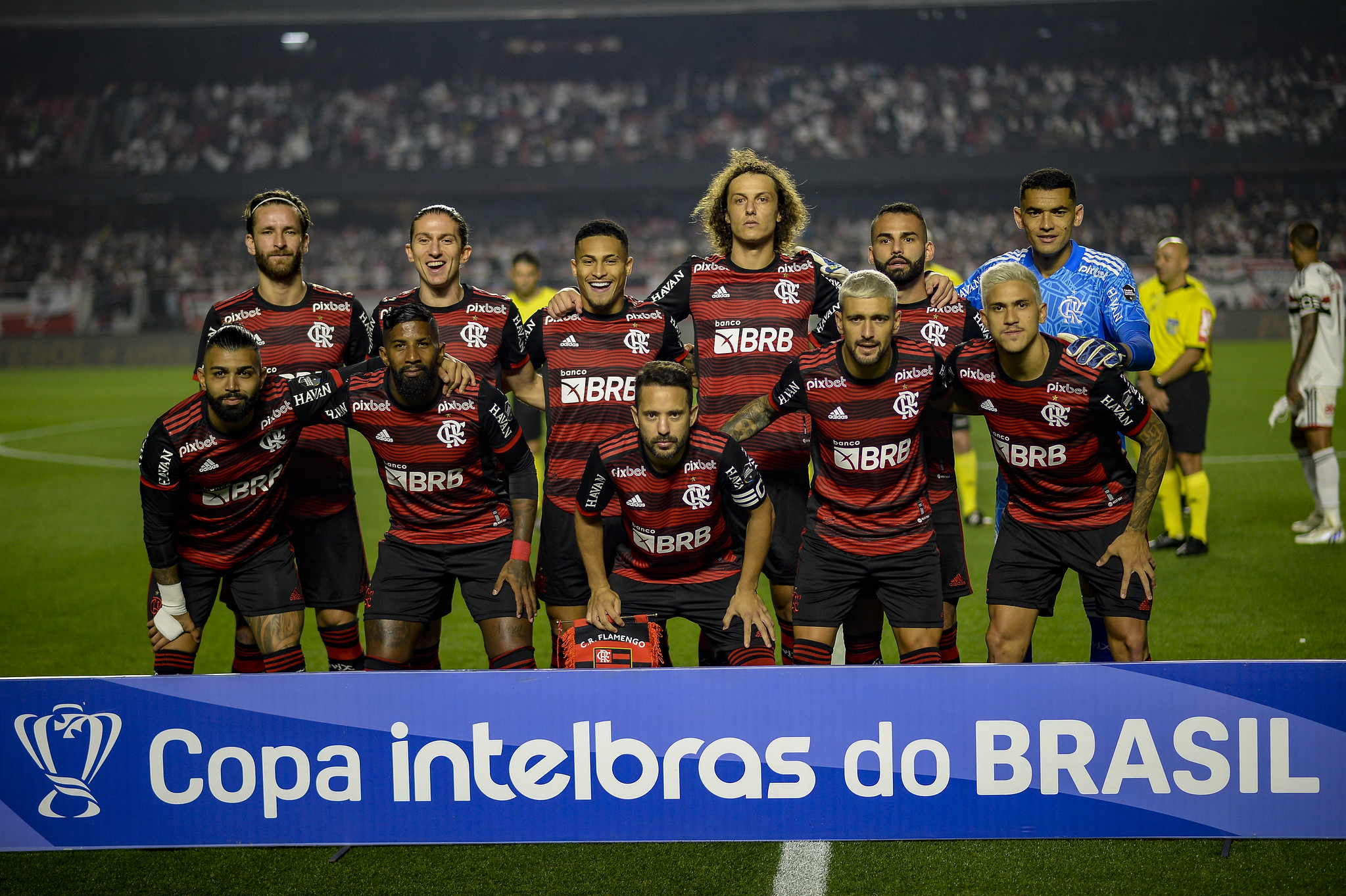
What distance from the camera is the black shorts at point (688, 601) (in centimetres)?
418

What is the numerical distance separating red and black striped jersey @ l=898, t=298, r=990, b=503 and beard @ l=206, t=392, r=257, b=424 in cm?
246

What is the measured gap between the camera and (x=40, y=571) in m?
8.06

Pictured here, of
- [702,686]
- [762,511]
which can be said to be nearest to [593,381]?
[762,511]

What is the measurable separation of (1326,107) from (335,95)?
28.9m

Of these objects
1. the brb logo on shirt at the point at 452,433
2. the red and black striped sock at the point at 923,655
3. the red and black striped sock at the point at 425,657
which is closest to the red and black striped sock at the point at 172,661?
the red and black striped sock at the point at 425,657

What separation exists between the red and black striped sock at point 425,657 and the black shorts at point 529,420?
16.6ft

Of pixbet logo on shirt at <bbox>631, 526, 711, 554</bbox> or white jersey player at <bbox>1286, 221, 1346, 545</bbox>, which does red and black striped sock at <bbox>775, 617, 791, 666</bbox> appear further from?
white jersey player at <bbox>1286, 221, 1346, 545</bbox>

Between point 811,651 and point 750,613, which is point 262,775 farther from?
point 811,651

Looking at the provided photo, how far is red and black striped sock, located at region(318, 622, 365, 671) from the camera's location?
15.1 ft

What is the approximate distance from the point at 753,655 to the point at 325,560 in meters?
1.84

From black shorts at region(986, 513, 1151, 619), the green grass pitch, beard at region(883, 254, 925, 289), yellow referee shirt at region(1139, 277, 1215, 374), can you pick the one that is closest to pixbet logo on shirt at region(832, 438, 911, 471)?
black shorts at region(986, 513, 1151, 619)

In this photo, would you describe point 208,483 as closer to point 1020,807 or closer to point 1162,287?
point 1020,807

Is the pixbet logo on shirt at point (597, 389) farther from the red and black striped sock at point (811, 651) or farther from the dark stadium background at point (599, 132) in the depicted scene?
the dark stadium background at point (599, 132)

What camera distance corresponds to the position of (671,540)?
4.15 metres
